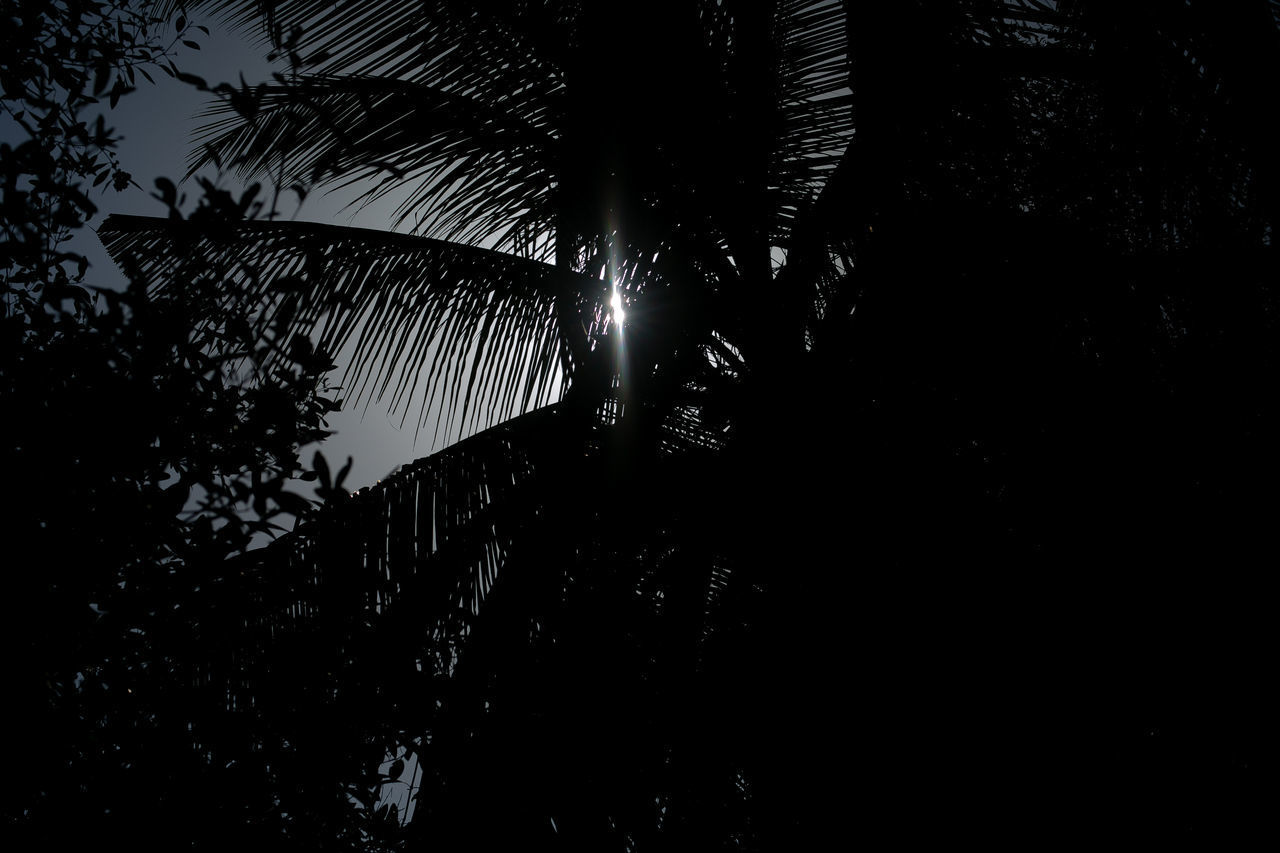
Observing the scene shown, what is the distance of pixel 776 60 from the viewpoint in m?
→ 3.12

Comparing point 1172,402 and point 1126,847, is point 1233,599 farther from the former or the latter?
point 1126,847

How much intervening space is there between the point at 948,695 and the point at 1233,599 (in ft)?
2.81

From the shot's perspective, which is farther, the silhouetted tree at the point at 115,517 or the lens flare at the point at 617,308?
the lens flare at the point at 617,308

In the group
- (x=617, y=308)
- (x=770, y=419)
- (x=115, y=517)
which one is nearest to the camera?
(x=115, y=517)

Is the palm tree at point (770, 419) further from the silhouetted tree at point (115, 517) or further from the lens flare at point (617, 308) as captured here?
the silhouetted tree at point (115, 517)

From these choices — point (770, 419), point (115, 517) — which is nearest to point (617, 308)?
point (770, 419)

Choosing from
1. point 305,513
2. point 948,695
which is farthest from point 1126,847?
point 305,513

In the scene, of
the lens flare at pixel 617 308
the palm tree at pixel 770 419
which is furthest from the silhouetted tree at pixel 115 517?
the lens flare at pixel 617 308

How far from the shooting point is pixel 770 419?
2.63m

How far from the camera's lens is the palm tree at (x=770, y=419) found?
7.43ft

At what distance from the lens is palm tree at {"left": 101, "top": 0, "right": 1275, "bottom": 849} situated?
226cm

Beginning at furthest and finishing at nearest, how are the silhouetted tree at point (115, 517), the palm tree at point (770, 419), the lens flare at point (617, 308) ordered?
the lens flare at point (617, 308), the palm tree at point (770, 419), the silhouetted tree at point (115, 517)

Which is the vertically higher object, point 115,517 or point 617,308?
point 617,308

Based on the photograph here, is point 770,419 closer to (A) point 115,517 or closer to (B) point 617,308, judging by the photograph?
(B) point 617,308
